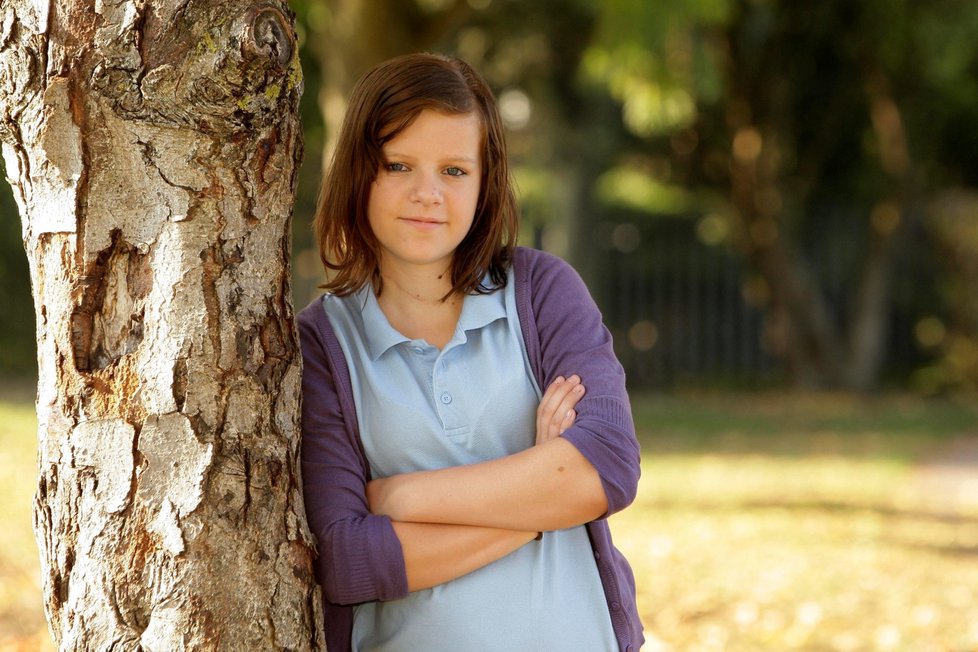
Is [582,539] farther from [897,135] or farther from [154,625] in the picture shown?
[897,135]

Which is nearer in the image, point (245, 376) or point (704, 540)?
point (245, 376)

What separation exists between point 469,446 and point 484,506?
16 centimetres

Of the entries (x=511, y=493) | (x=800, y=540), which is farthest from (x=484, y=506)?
(x=800, y=540)

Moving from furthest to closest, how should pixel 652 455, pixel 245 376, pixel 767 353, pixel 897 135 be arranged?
1. pixel 767 353
2. pixel 897 135
3. pixel 652 455
4. pixel 245 376

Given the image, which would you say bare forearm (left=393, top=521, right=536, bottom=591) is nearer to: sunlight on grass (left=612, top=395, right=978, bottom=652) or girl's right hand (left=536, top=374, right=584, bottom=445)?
girl's right hand (left=536, top=374, right=584, bottom=445)

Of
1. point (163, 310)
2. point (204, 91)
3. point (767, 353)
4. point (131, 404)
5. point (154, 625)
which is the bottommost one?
point (767, 353)

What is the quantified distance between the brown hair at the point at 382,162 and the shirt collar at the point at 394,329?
0.04m

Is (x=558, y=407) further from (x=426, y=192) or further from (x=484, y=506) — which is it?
(x=426, y=192)

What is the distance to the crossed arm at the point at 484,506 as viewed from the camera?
7.35 ft

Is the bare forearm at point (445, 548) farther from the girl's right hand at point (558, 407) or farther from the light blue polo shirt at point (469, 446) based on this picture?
the girl's right hand at point (558, 407)

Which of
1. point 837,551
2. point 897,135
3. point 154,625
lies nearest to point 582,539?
point 154,625

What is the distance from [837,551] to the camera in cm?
636

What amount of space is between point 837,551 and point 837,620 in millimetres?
1190

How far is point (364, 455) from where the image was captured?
2.38 metres
